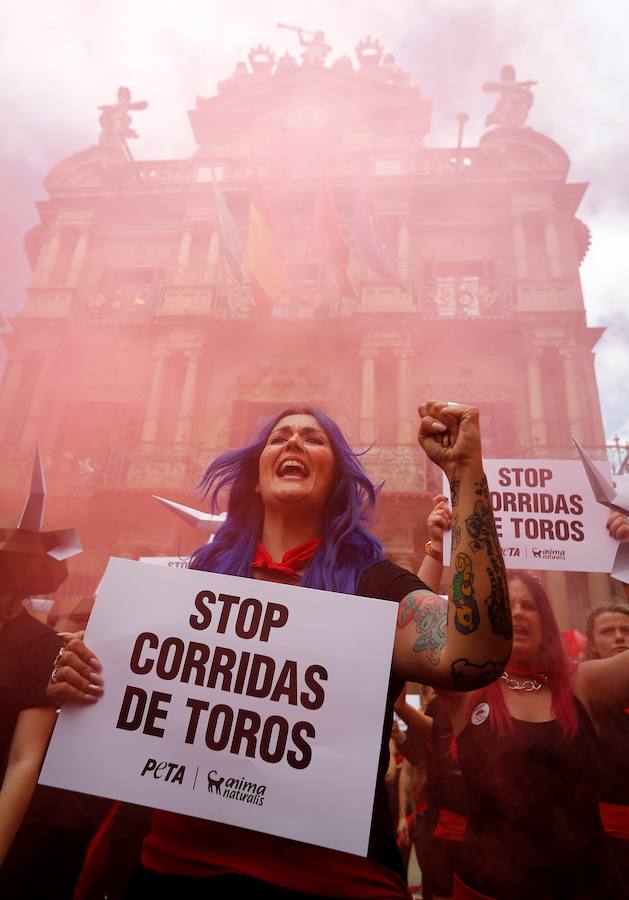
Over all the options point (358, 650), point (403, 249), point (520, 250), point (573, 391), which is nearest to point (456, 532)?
point (358, 650)

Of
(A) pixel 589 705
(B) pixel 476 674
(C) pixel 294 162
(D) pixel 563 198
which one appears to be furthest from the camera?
(C) pixel 294 162

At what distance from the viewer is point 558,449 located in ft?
38.4

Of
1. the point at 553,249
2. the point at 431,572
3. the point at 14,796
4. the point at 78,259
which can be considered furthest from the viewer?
the point at 78,259

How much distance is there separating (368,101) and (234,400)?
10.5m

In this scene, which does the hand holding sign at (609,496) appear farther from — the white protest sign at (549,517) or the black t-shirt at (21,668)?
the black t-shirt at (21,668)

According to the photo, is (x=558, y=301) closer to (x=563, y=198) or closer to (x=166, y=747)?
(x=563, y=198)

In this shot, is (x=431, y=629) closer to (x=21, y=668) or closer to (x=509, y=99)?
(x=21, y=668)

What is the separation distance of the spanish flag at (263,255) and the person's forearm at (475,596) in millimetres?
11918

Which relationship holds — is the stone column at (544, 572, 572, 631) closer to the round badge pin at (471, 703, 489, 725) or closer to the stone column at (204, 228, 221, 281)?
the round badge pin at (471, 703, 489, 725)

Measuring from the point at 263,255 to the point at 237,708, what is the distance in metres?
12.5

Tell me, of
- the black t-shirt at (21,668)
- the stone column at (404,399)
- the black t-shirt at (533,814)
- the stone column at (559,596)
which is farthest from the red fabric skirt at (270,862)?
the stone column at (404,399)

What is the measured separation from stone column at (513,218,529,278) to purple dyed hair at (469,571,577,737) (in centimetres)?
1259

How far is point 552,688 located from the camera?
2232 mm

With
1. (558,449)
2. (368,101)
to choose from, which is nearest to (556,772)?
(558,449)
